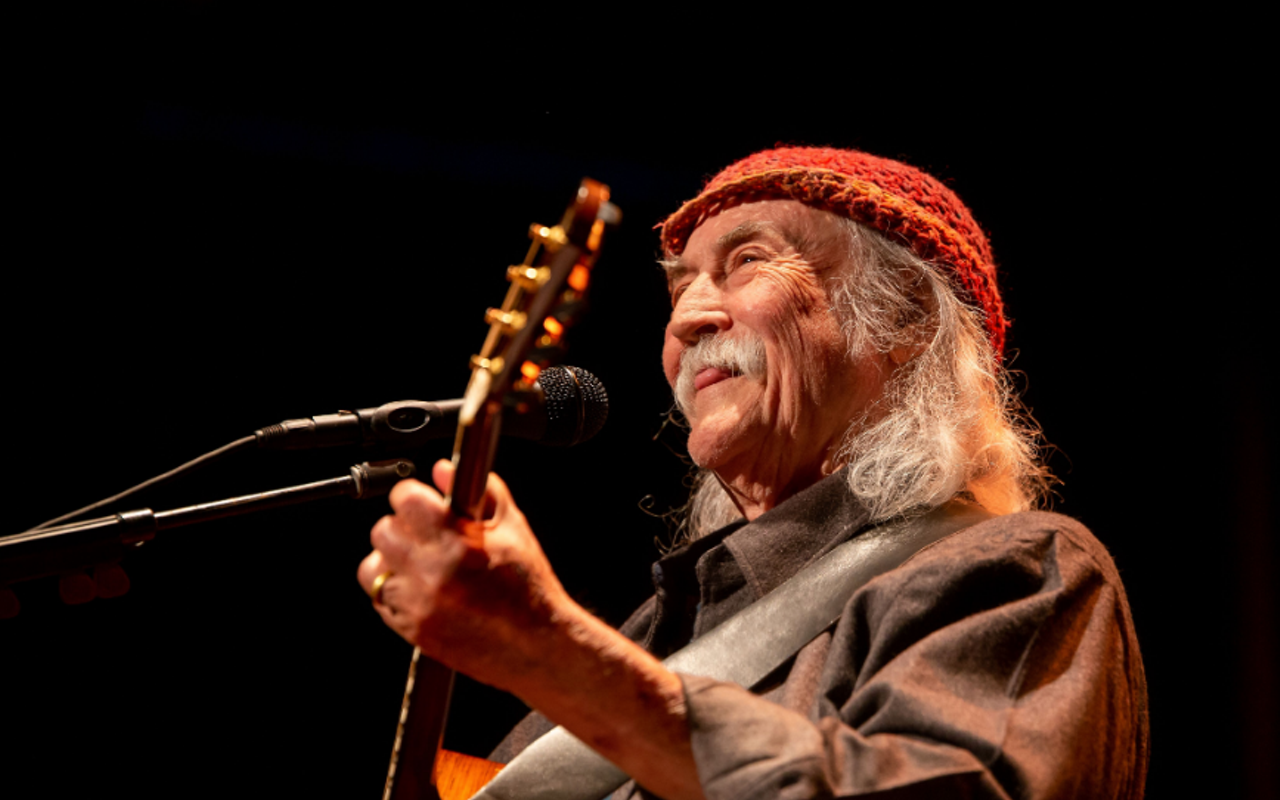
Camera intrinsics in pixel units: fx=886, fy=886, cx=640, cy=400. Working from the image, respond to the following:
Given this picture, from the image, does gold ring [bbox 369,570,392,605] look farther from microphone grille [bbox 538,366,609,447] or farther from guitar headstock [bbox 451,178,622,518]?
microphone grille [bbox 538,366,609,447]

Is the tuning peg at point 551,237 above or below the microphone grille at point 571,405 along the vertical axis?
above

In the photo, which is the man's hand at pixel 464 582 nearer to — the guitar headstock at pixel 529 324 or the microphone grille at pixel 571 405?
the guitar headstock at pixel 529 324

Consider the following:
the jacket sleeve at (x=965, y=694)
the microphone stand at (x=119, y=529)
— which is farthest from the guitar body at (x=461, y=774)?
the jacket sleeve at (x=965, y=694)

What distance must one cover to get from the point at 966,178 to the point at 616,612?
2093mm

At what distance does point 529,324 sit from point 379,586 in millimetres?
361

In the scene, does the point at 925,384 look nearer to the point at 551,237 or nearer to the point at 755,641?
the point at 755,641

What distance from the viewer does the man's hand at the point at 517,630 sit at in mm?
929

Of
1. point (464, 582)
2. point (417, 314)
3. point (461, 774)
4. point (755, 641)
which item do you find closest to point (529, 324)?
point (464, 582)

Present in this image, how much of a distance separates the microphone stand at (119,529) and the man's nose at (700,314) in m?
0.88

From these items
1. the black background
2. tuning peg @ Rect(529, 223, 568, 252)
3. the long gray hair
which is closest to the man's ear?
the long gray hair

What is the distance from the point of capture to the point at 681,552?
2.03 meters

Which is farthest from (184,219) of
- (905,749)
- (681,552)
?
(905,749)

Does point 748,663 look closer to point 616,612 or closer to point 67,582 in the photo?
point 67,582

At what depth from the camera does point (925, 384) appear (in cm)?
210
